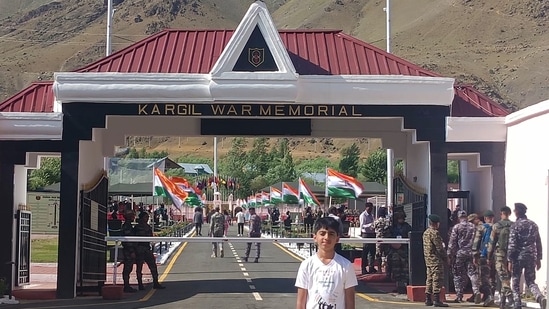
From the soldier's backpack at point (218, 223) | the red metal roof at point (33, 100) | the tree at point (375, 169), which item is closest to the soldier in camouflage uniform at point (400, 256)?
the red metal roof at point (33, 100)

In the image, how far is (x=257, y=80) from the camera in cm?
1827

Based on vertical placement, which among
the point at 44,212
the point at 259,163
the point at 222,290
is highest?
the point at 259,163

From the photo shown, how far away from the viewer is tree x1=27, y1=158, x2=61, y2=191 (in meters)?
57.9

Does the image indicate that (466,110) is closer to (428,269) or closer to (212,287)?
(428,269)

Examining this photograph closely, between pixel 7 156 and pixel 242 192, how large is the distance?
8190 cm

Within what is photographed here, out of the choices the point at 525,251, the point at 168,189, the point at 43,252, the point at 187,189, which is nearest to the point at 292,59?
the point at 525,251

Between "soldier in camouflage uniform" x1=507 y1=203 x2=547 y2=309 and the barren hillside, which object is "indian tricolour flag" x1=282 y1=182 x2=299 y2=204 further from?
the barren hillside

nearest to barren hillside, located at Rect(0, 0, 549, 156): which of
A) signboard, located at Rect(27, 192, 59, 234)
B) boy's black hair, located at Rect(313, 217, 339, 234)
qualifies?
signboard, located at Rect(27, 192, 59, 234)

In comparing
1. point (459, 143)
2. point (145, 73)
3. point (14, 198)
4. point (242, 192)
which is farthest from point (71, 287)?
point (242, 192)

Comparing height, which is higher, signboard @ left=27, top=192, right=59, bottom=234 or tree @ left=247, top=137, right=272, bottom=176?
tree @ left=247, top=137, right=272, bottom=176

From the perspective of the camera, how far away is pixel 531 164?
1759 centimetres

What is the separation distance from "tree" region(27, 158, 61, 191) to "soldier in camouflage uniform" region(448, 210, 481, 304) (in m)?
41.5

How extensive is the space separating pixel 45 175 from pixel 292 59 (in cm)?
4580

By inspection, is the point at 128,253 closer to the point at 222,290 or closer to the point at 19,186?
the point at 222,290
